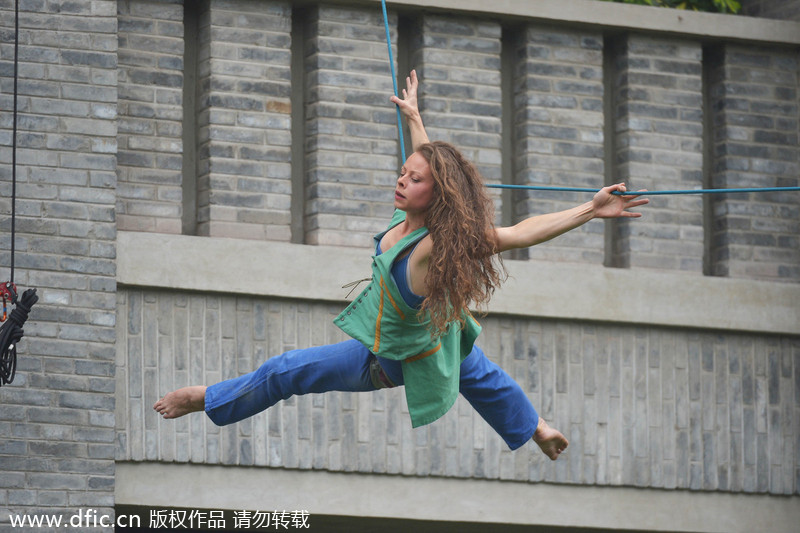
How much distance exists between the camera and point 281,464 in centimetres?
1041

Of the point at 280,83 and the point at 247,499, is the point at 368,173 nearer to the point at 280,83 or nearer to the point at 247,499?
the point at 280,83

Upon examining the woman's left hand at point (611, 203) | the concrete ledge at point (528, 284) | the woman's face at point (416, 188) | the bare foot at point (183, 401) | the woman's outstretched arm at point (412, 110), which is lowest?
the bare foot at point (183, 401)

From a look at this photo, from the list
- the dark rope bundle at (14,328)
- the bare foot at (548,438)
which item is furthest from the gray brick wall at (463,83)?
the bare foot at (548,438)

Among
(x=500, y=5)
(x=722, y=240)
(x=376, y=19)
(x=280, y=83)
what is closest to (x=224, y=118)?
(x=280, y=83)

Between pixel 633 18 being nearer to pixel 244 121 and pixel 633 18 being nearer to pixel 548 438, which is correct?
pixel 244 121

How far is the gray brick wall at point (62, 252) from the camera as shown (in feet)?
32.1

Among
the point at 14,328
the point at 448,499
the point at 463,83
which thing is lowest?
the point at 448,499

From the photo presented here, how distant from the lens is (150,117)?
34.3 ft

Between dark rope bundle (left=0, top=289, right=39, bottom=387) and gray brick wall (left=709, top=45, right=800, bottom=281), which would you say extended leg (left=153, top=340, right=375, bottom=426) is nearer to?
dark rope bundle (left=0, top=289, right=39, bottom=387)

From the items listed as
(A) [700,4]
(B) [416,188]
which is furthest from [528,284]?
(B) [416,188]

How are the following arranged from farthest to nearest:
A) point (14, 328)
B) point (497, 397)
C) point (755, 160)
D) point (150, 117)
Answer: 1. point (755, 160)
2. point (150, 117)
3. point (14, 328)
4. point (497, 397)

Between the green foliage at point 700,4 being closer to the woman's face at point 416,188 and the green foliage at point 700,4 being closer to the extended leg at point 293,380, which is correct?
the extended leg at point 293,380

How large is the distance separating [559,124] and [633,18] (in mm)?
879

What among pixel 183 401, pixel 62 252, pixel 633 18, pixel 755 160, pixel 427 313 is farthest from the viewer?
pixel 755 160
